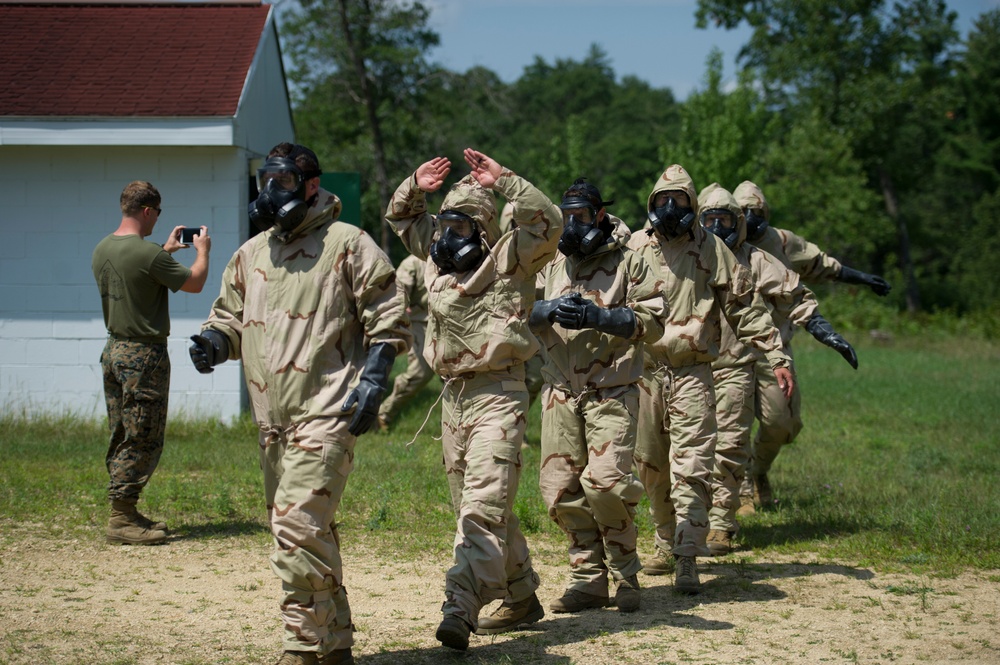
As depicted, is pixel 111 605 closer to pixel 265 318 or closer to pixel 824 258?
pixel 265 318

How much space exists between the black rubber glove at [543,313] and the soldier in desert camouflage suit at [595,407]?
14 millimetres

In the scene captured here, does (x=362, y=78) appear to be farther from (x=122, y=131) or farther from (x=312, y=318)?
(x=312, y=318)

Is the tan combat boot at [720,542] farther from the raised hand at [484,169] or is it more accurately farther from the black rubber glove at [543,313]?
the raised hand at [484,169]

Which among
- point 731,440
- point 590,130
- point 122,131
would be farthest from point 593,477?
point 590,130

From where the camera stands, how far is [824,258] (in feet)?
32.7

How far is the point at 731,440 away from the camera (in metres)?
8.51

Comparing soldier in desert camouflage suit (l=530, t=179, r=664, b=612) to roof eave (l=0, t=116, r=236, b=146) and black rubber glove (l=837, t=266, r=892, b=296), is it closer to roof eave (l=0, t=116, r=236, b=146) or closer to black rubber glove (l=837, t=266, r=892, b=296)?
black rubber glove (l=837, t=266, r=892, b=296)

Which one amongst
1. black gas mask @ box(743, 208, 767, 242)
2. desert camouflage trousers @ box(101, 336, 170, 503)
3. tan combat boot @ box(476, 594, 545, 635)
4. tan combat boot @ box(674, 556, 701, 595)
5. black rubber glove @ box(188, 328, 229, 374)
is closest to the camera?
black rubber glove @ box(188, 328, 229, 374)

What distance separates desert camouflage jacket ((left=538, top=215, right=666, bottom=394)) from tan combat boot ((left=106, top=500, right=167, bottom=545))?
337 cm

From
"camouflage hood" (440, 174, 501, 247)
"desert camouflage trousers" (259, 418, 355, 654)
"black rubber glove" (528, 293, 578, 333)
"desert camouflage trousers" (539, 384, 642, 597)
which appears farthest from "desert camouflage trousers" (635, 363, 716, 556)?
"desert camouflage trousers" (259, 418, 355, 654)

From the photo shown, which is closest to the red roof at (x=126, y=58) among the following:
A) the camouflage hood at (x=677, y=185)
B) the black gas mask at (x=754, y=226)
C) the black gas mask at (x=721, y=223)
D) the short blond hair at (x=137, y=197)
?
the short blond hair at (x=137, y=197)

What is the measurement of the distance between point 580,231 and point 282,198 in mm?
1913

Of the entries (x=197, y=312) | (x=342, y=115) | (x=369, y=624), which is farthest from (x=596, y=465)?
(x=342, y=115)

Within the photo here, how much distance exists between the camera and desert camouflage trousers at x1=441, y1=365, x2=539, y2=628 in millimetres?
5535
